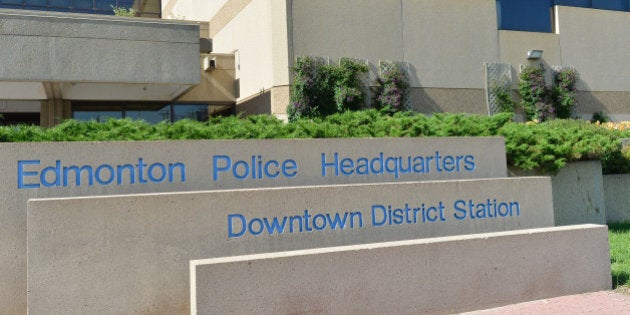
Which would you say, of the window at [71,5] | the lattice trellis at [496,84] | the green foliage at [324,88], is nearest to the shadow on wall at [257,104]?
the green foliage at [324,88]

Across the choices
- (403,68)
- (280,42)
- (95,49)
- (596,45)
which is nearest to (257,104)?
(280,42)

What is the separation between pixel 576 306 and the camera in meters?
6.22

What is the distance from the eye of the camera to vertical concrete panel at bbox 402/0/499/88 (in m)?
14.7

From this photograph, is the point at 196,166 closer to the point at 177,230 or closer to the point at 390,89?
the point at 177,230

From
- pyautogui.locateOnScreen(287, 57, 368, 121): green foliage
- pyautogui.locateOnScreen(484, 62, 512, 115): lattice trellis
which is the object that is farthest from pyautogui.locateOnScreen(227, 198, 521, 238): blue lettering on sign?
pyautogui.locateOnScreen(484, 62, 512, 115): lattice trellis

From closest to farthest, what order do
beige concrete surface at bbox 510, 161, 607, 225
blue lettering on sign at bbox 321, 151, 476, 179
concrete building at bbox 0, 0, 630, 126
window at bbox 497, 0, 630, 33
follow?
blue lettering on sign at bbox 321, 151, 476, 179
beige concrete surface at bbox 510, 161, 607, 225
concrete building at bbox 0, 0, 630, 126
window at bbox 497, 0, 630, 33

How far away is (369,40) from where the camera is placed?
14164 millimetres

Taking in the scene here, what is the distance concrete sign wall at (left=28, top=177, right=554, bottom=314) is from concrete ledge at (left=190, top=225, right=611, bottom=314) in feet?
1.85

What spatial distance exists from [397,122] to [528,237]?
2.67 metres

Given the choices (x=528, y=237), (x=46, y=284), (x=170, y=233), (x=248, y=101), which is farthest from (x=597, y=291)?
(x=248, y=101)

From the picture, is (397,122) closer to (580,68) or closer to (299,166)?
(299,166)

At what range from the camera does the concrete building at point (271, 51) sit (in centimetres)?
1184

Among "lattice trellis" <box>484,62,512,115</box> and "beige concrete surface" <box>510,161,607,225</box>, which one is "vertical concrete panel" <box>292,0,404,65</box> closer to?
"lattice trellis" <box>484,62,512,115</box>

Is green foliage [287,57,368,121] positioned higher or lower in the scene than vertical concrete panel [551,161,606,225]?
higher
